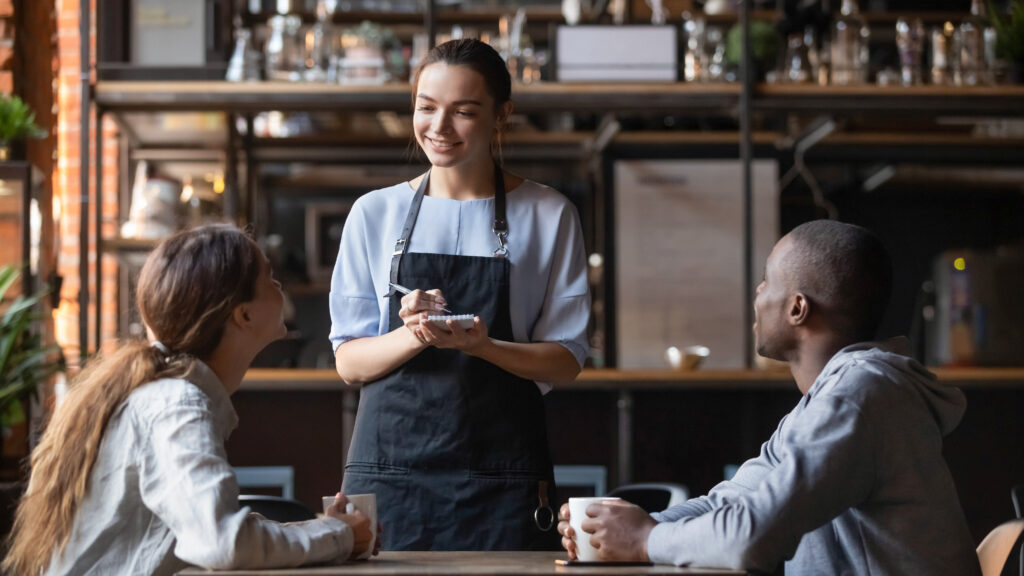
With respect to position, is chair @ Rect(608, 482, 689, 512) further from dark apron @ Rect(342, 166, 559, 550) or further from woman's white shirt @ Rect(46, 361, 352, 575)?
woman's white shirt @ Rect(46, 361, 352, 575)

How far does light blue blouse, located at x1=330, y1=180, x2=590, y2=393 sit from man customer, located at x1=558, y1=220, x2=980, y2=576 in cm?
50

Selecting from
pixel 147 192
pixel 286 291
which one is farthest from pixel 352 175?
pixel 147 192

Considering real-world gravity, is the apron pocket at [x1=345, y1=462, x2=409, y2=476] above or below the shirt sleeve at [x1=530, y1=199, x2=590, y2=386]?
below

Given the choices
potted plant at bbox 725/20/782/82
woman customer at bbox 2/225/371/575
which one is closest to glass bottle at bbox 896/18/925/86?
potted plant at bbox 725/20/782/82

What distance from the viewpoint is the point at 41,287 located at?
4375mm

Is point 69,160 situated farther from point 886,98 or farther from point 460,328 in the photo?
point 460,328

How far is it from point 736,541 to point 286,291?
5288mm

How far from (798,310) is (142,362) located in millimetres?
855

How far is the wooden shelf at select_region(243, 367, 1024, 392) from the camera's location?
444 centimetres

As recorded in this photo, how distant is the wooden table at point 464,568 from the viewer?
1.30 m

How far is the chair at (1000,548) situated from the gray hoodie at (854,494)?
223mm

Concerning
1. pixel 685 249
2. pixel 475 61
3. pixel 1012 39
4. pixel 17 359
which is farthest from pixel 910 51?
pixel 17 359

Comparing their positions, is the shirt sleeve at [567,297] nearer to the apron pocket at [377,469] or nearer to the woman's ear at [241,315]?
the apron pocket at [377,469]

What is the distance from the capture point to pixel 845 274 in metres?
1.58
